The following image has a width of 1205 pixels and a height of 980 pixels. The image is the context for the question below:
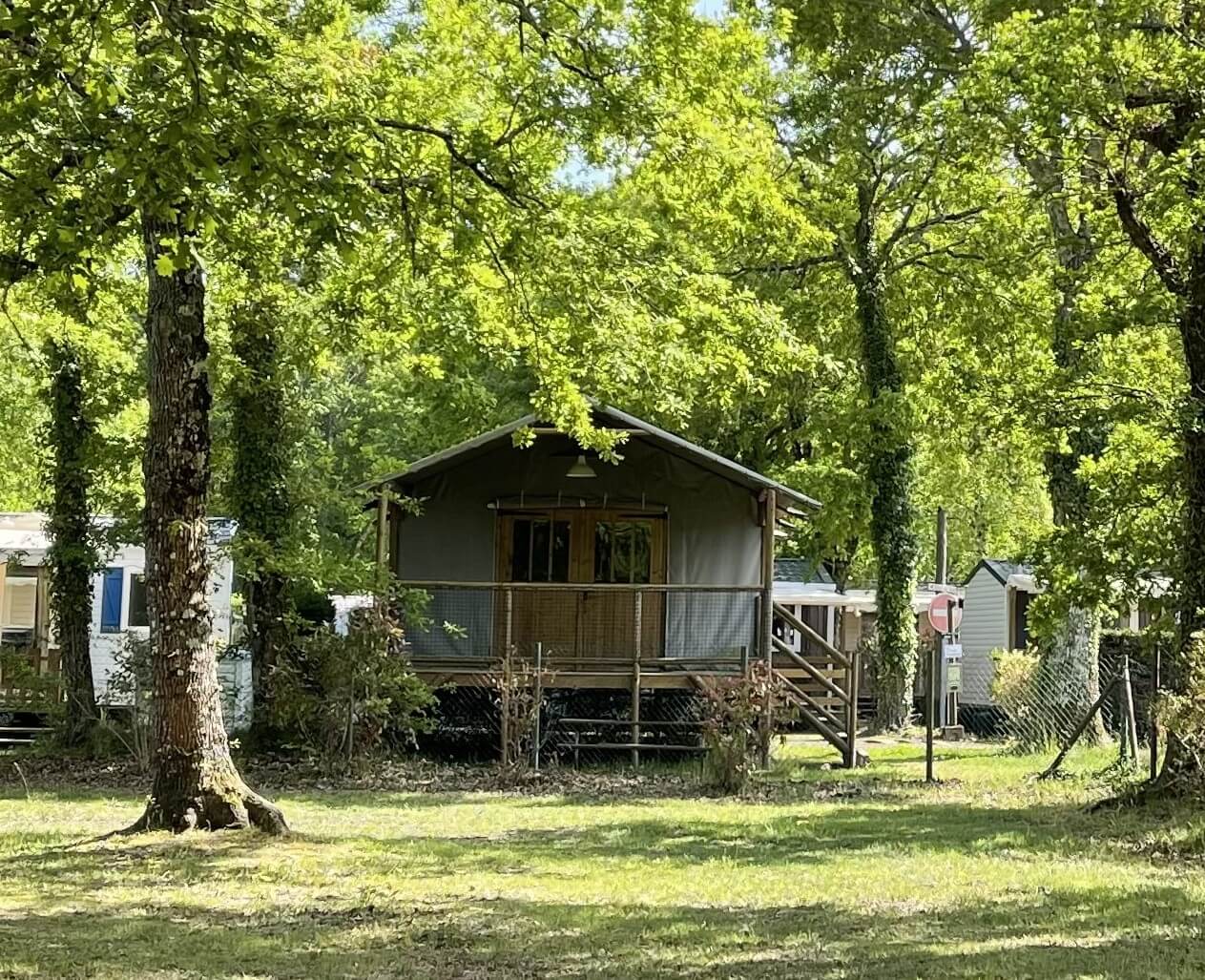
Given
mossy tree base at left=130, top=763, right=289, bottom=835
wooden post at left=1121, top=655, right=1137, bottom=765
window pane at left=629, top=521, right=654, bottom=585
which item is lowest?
mossy tree base at left=130, top=763, right=289, bottom=835

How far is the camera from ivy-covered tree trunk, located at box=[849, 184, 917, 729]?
74.4 ft

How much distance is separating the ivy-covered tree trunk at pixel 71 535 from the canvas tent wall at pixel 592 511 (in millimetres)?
3915

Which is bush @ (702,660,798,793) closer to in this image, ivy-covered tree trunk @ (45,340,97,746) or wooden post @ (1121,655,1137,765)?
wooden post @ (1121,655,1137,765)

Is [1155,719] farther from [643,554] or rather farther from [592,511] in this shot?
[592,511]

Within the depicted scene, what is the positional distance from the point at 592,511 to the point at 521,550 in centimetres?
109

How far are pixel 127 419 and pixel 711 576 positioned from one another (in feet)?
54.3

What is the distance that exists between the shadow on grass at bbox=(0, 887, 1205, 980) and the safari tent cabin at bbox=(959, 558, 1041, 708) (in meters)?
21.3

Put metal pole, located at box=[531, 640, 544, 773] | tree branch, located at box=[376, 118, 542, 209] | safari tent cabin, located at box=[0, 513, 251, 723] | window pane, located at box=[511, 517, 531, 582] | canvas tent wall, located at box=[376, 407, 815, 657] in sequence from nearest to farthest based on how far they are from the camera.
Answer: tree branch, located at box=[376, 118, 542, 209] < metal pole, located at box=[531, 640, 544, 773] < canvas tent wall, located at box=[376, 407, 815, 657] < safari tent cabin, located at box=[0, 513, 251, 723] < window pane, located at box=[511, 517, 531, 582]

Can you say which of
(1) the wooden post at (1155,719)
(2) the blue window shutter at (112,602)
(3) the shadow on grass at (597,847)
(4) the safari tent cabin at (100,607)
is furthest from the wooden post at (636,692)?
(2) the blue window shutter at (112,602)

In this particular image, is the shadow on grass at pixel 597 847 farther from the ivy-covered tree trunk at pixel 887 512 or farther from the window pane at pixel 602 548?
the ivy-covered tree trunk at pixel 887 512

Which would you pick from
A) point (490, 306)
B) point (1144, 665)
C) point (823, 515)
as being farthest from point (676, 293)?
point (823, 515)

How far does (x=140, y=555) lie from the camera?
21719 mm

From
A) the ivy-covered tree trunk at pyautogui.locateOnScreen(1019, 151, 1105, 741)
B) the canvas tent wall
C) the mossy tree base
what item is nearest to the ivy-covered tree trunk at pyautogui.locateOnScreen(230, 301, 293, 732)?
the canvas tent wall

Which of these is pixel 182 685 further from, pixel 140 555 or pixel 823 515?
pixel 823 515
